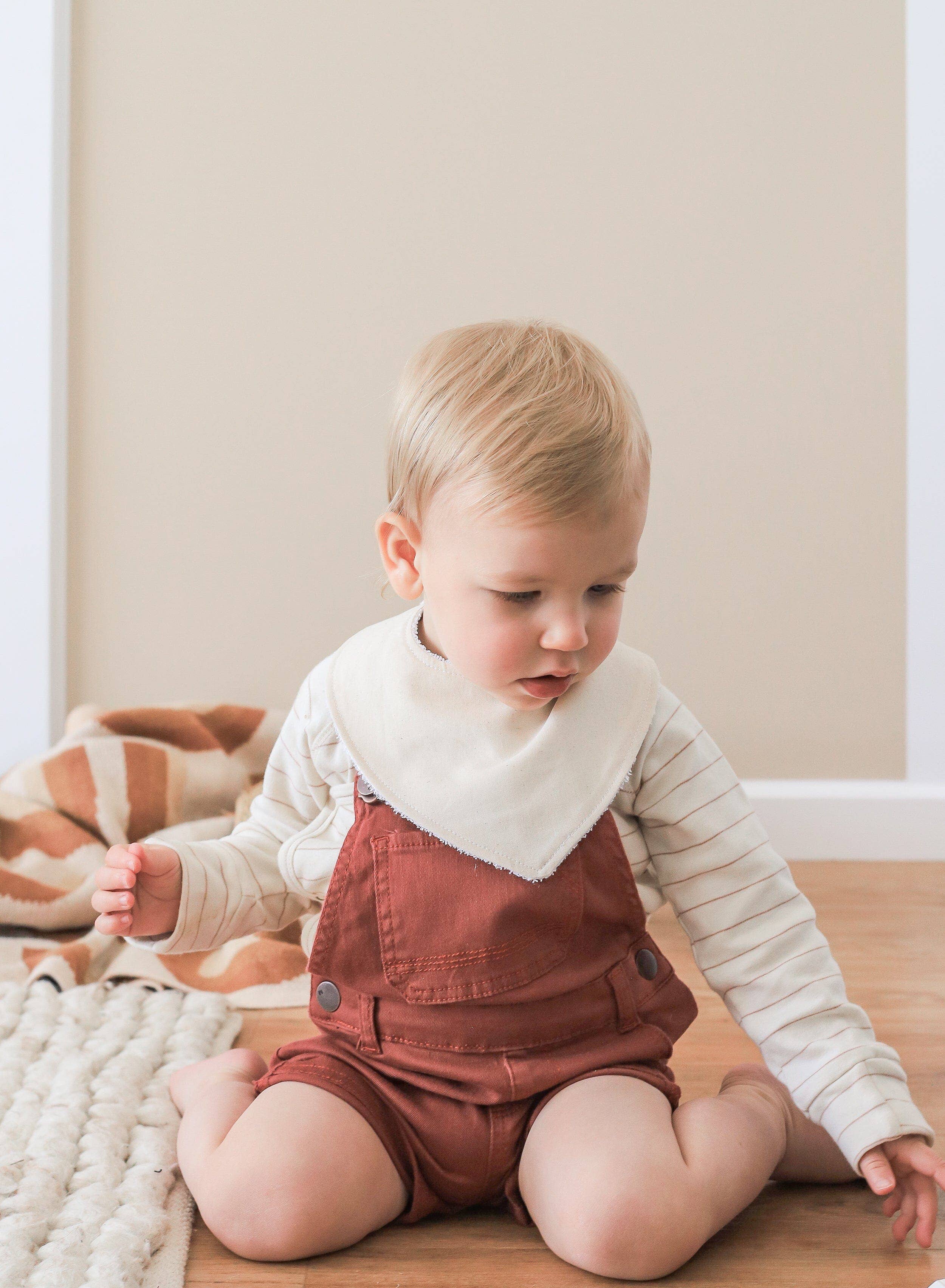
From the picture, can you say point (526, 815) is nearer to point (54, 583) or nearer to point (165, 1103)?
point (165, 1103)

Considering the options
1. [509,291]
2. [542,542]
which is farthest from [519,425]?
[509,291]

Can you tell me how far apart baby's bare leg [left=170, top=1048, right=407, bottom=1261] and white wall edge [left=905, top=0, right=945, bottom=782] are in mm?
1232

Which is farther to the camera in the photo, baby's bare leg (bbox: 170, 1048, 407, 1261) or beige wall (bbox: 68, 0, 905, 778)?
beige wall (bbox: 68, 0, 905, 778)

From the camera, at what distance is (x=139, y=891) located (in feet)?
2.54

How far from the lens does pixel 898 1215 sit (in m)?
0.71

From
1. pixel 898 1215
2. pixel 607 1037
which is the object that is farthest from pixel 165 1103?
pixel 898 1215

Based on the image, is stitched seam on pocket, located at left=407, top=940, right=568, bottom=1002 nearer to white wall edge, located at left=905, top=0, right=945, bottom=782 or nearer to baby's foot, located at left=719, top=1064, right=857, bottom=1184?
baby's foot, located at left=719, top=1064, right=857, bottom=1184

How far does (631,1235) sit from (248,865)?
352 mm

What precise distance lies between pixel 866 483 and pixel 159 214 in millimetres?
1080

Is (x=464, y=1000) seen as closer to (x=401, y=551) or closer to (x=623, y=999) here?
(x=623, y=999)

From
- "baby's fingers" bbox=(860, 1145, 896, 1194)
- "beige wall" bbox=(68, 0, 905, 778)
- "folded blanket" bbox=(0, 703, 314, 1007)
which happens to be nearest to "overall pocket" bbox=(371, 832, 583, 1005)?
"baby's fingers" bbox=(860, 1145, 896, 1194)

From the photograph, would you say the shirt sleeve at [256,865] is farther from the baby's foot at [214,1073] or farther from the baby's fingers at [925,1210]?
the baby's fingers at [925,1210]

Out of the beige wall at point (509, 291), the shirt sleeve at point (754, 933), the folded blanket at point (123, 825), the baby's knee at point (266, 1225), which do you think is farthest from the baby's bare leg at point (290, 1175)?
the beige wall at point (509, 291)

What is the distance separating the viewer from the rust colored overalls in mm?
731
